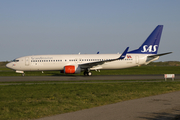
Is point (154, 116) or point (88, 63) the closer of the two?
point (154, 116)

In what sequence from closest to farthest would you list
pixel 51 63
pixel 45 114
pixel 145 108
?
pixel 45 114 < pixel 145 108 < pixel 51 63

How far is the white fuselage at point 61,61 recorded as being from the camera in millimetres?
35125

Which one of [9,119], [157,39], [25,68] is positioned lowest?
[9,119]

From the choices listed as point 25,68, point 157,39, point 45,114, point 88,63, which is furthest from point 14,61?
point 45,114

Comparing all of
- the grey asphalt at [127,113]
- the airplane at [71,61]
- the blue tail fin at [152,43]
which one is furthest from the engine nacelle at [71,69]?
the grey asphalt at [127,113]

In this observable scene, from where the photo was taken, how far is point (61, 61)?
35156 millimetres

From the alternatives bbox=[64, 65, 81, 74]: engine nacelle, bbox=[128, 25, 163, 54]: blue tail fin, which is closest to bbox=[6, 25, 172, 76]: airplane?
bbox=[128, 25, 163, 54]: blue tail fin

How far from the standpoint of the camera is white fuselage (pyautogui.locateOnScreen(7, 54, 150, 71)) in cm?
3512

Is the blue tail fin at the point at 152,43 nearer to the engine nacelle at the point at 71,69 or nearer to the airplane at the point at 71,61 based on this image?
the airplane at the point at 71,61

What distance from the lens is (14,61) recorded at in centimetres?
3578

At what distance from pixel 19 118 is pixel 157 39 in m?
32.2

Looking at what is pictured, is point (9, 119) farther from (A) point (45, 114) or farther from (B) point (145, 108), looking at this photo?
(B) point (145, 108)

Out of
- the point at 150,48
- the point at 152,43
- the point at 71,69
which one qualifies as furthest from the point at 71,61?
the point at 152,43

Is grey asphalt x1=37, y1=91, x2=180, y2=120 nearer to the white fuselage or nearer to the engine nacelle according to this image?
the engine nacelle
